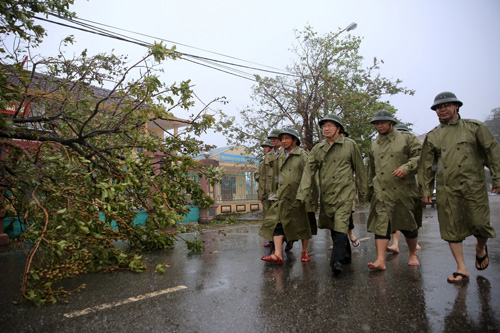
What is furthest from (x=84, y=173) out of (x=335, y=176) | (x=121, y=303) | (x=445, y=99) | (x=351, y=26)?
(x=351, y=26)

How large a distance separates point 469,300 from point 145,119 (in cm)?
451

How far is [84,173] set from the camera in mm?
4566

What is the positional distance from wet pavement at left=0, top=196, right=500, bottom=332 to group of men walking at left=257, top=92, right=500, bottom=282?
0.31m

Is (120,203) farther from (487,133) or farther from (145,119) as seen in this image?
(487,133)

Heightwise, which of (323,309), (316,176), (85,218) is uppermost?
(316,176)

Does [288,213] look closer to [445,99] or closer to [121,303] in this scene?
[445,99]

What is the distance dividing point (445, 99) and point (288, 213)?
7.84 ft

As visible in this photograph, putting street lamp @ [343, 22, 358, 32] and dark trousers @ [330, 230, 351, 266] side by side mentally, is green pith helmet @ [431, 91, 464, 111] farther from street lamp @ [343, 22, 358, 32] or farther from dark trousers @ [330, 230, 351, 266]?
street lamp @ [343, 22, 358, 32]

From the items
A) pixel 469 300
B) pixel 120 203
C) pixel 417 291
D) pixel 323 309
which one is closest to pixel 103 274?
pixel 120 203

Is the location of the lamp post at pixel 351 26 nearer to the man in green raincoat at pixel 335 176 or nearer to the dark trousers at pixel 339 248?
the man in green raincoat at pixel 335 176

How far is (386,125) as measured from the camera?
15.9 feet

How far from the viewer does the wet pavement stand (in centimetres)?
287

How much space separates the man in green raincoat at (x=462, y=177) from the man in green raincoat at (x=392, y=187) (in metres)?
0.41

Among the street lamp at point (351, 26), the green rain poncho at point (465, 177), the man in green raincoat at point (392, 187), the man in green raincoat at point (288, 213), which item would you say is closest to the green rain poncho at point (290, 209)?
the man in green raincoat at point (288, 213)
